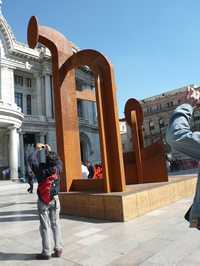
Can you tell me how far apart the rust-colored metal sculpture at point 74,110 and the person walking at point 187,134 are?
18.3ft

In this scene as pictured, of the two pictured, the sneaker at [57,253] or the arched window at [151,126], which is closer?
the sneaker at [57,253]

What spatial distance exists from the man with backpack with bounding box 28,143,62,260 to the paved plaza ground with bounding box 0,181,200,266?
8.5 inches

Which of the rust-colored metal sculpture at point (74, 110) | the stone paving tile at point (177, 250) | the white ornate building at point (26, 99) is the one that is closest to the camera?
the stone paving tile at point (177, 250)

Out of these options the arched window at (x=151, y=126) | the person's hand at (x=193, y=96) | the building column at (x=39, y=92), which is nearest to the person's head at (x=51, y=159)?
the person's hand at (x=193, y=96)

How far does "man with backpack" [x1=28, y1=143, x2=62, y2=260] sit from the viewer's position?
461 cm

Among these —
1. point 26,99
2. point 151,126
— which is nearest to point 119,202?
point 26,99

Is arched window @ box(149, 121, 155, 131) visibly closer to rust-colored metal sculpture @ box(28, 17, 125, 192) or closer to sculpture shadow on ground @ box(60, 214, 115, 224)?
rust-colored metal sculpture @ box(28, 17, 125, 192)

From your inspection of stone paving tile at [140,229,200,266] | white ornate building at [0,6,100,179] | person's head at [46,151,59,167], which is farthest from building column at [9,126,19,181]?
stone paving tile at [140,229,200,266]

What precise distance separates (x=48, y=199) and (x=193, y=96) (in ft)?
10.8

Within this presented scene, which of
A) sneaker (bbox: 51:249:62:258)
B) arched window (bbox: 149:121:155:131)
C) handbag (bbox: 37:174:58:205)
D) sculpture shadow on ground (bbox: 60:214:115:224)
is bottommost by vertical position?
sneaker (bbox: 51:249:62:258)

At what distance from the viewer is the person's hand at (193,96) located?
2.05 m

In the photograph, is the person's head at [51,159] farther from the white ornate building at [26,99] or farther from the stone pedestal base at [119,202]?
the white ornate building at [26,99]

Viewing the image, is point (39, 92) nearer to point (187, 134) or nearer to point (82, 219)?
point (82, 219)

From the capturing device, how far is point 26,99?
131 feet
